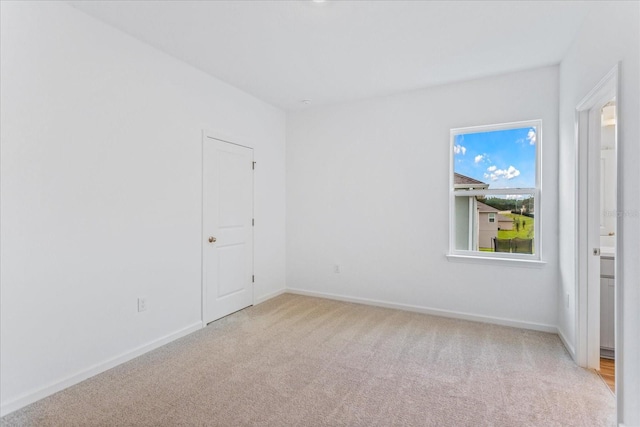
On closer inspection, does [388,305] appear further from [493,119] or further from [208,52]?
[208,52]

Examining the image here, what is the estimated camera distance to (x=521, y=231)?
141 inches

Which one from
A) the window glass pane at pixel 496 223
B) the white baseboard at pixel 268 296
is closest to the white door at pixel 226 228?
the white baseboard at pixel 268 296

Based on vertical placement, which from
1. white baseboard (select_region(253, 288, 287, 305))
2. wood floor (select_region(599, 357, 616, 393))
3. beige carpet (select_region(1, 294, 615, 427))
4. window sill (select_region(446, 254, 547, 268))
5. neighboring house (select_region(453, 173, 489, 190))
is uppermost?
neighboring house (select_region(453, 173, 489, 190))

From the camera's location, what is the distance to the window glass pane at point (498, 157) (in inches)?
140

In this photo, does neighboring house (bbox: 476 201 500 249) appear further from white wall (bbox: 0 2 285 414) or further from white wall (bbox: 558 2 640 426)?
white wall (bbox: 0 2 285 414)

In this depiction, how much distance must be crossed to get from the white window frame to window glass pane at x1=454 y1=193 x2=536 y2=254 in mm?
39

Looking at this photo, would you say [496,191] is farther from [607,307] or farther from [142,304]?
[142,304]

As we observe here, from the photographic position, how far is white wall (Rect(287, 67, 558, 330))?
3434mm

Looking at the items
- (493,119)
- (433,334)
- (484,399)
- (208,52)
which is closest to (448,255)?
(433,334)

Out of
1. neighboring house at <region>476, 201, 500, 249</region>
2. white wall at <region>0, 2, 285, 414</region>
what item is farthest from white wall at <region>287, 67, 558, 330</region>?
white wall at <region>0, 2, 285, 414</region>

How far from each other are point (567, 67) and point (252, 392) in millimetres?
3845

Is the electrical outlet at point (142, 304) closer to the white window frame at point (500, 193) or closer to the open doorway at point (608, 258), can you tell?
the white window frame at point (500, 193)

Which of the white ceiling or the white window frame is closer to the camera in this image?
the white ceiling

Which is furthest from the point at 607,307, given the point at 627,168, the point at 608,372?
the point at 627,168
